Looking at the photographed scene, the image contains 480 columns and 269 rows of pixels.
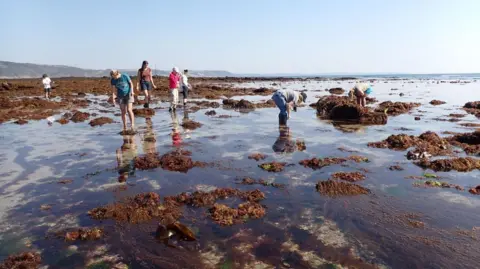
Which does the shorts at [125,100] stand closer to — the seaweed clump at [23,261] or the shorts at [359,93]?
the seaweed clump at [23,261]

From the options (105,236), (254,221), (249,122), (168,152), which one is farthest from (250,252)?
(249,122)

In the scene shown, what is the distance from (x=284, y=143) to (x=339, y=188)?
13.6ft

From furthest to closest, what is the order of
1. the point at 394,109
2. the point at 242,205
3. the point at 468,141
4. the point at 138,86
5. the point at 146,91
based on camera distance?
the point at 394,109 < the point at 146,91 < the point at 138,86 < the point at 468,141 < the point at 242,205

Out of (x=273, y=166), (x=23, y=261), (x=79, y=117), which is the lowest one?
(x=23, y=261)

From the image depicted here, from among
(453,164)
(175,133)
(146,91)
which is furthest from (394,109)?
(146,91)

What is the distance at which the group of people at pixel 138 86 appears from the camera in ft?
37.0

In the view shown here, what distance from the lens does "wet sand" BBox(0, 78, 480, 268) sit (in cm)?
409

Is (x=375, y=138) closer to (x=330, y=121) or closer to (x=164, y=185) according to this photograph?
(x=330, y=121)

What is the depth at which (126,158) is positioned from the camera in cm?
838

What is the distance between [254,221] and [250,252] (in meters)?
0.87

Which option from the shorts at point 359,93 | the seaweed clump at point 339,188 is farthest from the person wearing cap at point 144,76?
the seaweed clump at point 339,188

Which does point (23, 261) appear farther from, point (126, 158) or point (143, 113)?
point (143, 113)

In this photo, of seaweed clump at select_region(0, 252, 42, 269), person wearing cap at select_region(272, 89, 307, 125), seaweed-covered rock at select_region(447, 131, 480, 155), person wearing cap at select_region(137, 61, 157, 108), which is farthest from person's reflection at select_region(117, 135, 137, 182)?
seaweed-covered rock at select_region(447, 131, 480, 155)

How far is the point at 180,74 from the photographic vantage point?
57.5ft
